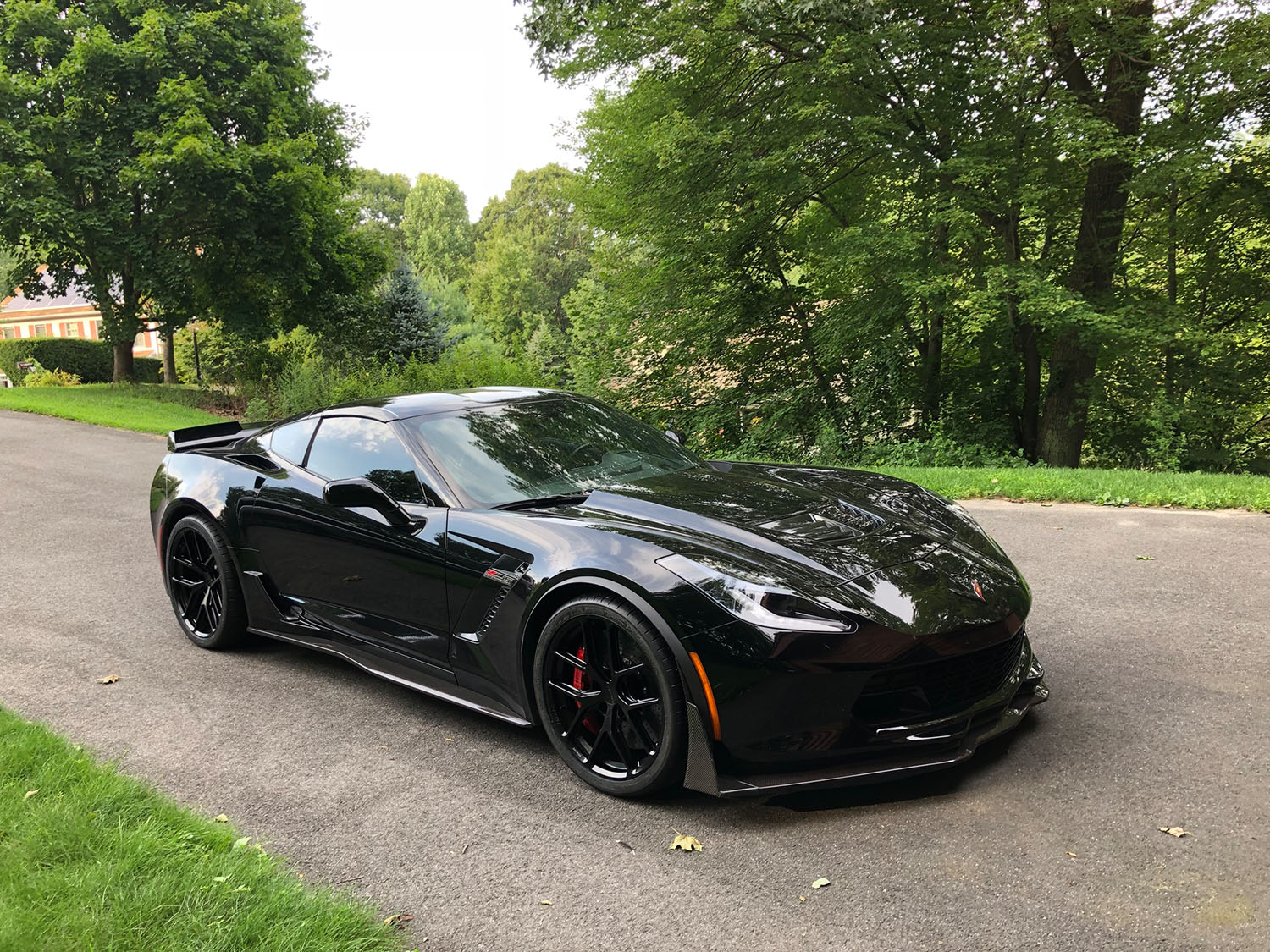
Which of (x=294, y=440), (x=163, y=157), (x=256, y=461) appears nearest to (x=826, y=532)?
(x=294, y=440)

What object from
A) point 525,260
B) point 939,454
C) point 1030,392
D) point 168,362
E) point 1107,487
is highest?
point 525,260

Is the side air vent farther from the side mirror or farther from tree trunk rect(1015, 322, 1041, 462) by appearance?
tree trunk rect(1015, 322, 1041, 462)

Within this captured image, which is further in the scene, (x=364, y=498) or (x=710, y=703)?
(x=364, y=498)

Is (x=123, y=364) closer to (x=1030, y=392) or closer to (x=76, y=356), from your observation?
(x=76, y=356)

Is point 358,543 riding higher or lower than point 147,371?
lower

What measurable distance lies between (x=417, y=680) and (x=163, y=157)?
19.6 meters

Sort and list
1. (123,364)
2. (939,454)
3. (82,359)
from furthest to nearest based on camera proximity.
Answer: (82,359)
(123,364)
(939,454)

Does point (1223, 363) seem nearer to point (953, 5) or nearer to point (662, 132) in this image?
point (953, 5)

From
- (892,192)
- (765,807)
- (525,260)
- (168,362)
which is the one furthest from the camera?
(525,260)

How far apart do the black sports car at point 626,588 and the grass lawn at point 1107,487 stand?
4.23 metres

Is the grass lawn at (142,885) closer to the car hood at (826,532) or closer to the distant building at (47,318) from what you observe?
the car hood at (826,532)

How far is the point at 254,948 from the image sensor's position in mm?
2230

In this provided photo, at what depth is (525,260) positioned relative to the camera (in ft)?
221

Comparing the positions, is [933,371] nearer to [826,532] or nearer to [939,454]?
[939,454]
